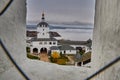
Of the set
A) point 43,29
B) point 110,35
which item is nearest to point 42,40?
point 43,29

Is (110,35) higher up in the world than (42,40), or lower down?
higher up

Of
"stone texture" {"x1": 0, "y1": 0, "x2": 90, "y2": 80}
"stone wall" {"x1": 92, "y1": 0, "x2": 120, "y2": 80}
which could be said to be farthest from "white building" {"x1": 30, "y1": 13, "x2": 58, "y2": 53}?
"stone wall" {"x1": 92, "y1": 0, "x2": 120, "y2": 80}

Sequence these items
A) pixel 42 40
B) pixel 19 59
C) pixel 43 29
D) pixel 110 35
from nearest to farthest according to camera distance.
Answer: pixel 110 35
pixel 19 59
pixel 43 29
pixel 42 40

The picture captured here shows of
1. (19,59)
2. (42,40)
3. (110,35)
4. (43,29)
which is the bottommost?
(42,40)

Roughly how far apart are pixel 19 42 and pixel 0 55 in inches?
12.0

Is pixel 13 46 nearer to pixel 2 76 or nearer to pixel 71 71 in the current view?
pixel 2 76

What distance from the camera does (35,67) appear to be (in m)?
1.30

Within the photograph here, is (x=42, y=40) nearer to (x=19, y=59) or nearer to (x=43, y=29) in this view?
(x=43, y=29)

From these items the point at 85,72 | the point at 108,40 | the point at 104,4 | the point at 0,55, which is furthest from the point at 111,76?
the point at 85,72

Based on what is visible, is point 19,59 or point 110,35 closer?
point 110,35

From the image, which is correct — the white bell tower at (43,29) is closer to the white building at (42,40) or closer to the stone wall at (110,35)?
the white building at (42,40)

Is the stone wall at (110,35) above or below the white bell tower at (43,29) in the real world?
above

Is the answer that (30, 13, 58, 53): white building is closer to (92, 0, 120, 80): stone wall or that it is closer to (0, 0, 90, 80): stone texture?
(0, 0, 90, 80): stone texture

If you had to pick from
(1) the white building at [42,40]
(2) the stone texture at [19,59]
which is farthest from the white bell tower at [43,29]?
(2) the stone texture at [19,59]
